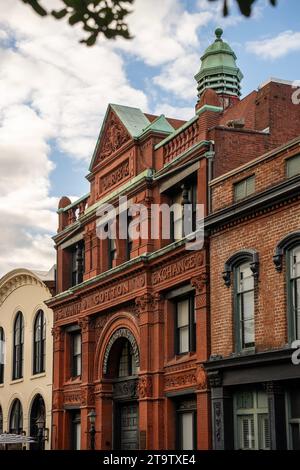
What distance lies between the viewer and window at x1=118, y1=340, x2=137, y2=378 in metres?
31.8

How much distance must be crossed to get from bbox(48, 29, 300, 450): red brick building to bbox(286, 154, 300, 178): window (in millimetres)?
2618

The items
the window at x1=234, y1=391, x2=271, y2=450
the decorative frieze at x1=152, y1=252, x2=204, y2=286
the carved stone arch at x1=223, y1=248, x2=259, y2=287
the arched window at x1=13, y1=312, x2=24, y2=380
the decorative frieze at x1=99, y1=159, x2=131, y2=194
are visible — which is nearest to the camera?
the window at x1=234, y1=391, x2=271, y2=450

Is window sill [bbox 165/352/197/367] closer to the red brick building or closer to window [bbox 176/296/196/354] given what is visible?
the red brick building

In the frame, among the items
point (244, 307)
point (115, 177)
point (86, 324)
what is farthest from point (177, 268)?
point (86, 324)

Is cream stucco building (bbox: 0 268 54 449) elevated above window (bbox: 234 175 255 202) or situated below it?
below

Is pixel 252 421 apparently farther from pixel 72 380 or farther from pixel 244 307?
pixel 72 380

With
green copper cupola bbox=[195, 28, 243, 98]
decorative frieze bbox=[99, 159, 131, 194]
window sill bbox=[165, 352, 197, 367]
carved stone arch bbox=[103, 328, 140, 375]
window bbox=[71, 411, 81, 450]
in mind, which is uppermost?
green copper cupola bbox=[195, 28, 243, 98]

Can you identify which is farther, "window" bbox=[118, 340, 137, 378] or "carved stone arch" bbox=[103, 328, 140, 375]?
"window" bbox=[118, 340, 137, 378]

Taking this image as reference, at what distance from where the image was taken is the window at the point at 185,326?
27469 millimetres

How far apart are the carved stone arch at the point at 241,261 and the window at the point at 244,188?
65.8 inches

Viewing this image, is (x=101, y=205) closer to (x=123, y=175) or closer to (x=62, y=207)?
(x=123, y=175)

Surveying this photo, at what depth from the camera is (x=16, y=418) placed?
143ft

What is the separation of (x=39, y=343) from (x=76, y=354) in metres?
5.05

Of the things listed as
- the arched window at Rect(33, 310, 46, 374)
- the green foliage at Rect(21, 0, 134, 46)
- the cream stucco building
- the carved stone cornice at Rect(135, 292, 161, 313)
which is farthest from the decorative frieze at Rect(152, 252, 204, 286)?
the green foliage at Rect(21, 0, 134, 46)
